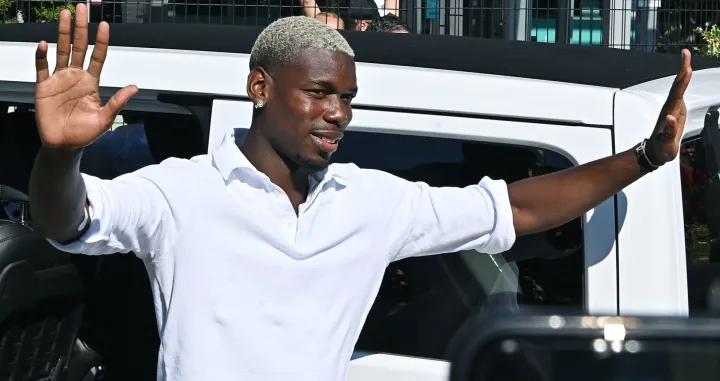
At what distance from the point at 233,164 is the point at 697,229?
1.00 metres

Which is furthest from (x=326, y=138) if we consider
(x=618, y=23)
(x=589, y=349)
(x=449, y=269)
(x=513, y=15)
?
(x=618, y=23)

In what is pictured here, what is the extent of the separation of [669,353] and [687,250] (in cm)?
112

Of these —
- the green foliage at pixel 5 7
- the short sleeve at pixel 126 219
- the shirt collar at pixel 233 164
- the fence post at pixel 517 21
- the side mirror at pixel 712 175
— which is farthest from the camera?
the fence post at pixel 517 21

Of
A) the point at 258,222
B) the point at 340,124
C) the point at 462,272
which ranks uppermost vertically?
the point at 340,124

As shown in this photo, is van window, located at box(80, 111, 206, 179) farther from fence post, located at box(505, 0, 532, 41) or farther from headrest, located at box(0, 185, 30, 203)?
fence post, located at box(505, 0, 532, 41)

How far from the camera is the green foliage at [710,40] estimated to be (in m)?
8.88

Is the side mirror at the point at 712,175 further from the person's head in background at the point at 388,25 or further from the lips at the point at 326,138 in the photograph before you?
the person's head in background at the point at 388,25

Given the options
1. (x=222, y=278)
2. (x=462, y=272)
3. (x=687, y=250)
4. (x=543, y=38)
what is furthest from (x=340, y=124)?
(x=543, y=38)

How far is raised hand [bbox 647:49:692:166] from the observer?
7.28 feet

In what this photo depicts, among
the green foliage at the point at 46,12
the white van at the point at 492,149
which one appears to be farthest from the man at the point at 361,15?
the white van at the point at 492,149

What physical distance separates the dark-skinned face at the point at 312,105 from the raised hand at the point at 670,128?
0.59m

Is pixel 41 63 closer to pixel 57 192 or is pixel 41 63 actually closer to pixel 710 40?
pixel 57 192

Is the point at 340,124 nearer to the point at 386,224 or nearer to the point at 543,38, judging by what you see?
the point at 386,224

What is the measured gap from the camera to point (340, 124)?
7.16ft
